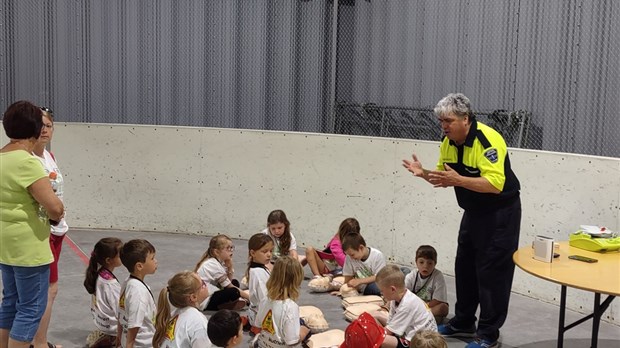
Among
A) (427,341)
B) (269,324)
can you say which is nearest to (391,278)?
(269,324)

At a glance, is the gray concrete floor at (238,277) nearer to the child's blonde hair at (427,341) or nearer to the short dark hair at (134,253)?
the short dark hair at (134,253)

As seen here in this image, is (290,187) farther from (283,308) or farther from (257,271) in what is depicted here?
(283,308)

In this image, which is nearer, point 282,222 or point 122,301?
point 122,301

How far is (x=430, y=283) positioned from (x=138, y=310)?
2.34 m

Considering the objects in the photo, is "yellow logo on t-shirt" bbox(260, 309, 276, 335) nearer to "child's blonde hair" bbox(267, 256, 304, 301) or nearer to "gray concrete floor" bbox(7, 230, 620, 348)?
"child's blonde hair" bbox(267, 256, 304, 301)

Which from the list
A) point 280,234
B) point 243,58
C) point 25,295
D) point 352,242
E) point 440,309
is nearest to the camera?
point 25,295

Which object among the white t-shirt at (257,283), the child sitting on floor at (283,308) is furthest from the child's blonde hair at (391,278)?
the white t-shirt at (257,283)

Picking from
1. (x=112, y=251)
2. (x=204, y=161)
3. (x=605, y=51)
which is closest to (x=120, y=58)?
(x=204, y=161)

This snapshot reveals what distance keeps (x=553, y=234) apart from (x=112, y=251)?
359cm

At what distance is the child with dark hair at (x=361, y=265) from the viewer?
20.6 ft

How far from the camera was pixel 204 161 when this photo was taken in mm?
8789

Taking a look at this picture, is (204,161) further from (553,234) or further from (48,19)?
(553,234)

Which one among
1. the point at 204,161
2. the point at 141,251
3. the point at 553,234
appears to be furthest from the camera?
the point at 204,161

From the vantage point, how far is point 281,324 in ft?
Result: 15.4
